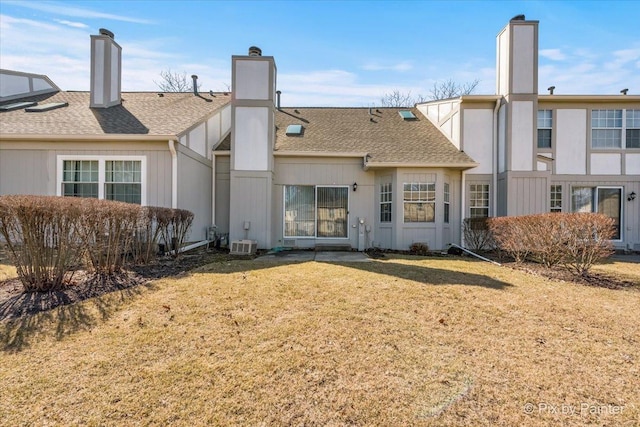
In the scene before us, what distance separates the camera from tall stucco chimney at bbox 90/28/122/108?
1077cm

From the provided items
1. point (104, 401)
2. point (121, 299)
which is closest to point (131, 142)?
point (121, 299)

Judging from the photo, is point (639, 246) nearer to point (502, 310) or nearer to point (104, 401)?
point (502, 310)

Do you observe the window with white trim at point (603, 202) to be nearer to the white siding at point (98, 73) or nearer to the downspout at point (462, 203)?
the downspout at point (462, 203)

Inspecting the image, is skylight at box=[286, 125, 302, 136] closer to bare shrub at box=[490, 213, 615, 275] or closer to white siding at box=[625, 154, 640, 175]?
bare shrub at box=[490, 213, 615, 275]

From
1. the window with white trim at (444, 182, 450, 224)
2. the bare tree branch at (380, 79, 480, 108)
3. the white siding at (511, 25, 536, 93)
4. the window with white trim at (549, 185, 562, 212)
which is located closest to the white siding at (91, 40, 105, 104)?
the window with white trim at (444, 182, 450, 224)

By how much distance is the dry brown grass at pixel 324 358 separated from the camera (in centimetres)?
222

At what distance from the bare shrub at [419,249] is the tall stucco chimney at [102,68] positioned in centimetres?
1146

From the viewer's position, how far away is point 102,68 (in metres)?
10.9

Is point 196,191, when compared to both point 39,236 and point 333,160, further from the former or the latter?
point 39,236

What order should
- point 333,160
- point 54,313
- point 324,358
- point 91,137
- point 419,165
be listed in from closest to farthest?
point 324,358 < point 54,313 < point 91,137 < point 419,165 < point 333,160

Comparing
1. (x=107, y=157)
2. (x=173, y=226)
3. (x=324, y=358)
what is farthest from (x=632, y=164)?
(x=107, y=157)

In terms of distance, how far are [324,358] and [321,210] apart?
7796 mm

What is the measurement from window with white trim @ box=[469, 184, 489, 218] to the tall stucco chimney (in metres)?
13.1

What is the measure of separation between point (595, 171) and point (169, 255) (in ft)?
45.8
